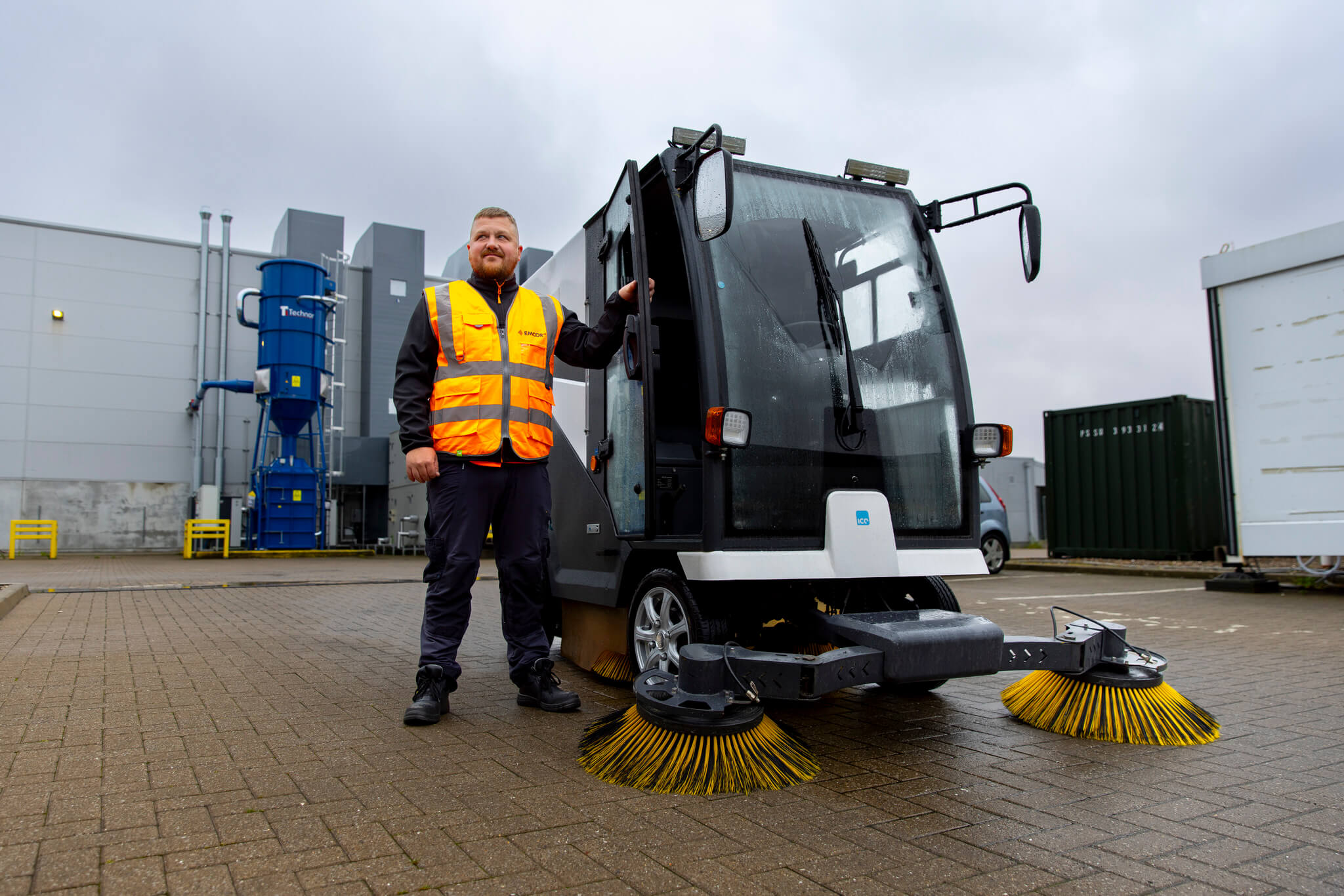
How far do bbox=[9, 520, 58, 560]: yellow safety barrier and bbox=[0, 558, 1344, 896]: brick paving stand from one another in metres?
18.8

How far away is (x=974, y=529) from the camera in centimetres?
368

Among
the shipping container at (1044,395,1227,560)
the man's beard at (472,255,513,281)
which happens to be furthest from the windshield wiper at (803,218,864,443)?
the shipping container at (1044,395,1227,560)

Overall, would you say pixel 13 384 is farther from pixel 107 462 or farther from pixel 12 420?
pixel 107 462

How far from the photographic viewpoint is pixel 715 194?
2943 mm

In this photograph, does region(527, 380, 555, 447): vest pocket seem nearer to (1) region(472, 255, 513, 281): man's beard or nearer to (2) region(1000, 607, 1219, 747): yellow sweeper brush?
(1) region(472, 255, 513, 281): man's beard

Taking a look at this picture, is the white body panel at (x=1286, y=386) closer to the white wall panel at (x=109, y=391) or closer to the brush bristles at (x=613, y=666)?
the brush bristles at (x=613, y=666)

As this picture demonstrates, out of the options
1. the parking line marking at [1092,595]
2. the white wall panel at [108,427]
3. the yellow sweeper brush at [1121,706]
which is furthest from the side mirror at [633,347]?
the white wall panel at [108,427]

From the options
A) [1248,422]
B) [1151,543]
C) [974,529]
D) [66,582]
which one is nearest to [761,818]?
→ [974,529]

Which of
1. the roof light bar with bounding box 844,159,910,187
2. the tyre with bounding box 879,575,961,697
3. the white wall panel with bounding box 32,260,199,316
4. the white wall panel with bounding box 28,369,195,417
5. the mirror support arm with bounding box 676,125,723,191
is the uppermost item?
the white wall panel with bounding box 32,260,199,316

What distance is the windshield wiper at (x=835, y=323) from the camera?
3451 mm

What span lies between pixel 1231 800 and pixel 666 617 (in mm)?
1950

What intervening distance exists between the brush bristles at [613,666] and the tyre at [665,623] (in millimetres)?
344

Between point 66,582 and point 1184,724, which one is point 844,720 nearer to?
point 1184,724

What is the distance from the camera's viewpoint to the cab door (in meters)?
3.47
